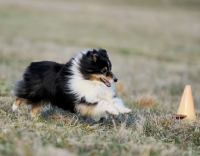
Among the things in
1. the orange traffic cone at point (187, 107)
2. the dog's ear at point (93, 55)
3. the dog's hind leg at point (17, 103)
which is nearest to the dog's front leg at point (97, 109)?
the dog's ear at point (93, 55)

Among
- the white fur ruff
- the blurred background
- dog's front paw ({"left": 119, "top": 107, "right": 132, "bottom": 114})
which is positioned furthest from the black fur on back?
the blurred background

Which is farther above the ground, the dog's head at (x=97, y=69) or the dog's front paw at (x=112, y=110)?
the dog's head at (x=97, y=69)

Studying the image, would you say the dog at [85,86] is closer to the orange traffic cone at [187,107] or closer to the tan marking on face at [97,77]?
the tan marking on face at [97,77]

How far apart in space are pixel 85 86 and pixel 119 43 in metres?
20.0

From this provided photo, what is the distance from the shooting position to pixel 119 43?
26.1 m

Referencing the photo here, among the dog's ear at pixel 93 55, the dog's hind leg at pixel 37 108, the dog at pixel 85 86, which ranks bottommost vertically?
the dog's hind leg at pixel 37 108

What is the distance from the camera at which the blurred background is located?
522 inches

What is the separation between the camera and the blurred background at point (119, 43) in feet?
43.5

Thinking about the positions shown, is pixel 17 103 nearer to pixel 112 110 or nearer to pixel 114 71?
pixel 112 110

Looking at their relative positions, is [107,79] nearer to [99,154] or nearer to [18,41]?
[99,154]

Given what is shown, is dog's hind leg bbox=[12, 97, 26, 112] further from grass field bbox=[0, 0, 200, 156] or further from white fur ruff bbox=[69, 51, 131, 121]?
white fur ruff bbox=[69, 51, 131, 121]

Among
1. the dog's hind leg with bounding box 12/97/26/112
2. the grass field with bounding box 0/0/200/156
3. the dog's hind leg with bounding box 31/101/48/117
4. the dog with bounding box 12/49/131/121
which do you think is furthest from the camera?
the dog's hind leg with bounding box 12/97/26/112

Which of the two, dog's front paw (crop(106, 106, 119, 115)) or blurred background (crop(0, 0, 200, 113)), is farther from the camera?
blurred background (crop(0, 0, 200, 113))

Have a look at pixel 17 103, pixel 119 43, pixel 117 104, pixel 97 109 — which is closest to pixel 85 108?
pixel 97 109
